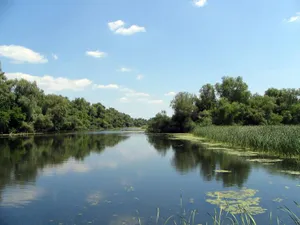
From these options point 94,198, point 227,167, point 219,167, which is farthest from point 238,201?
point 219,167

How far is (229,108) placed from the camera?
52781 millimetres

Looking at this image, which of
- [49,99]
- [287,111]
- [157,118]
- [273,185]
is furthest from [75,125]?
[273,185]

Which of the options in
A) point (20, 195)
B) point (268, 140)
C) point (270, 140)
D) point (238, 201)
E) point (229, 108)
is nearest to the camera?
point (238, 201)

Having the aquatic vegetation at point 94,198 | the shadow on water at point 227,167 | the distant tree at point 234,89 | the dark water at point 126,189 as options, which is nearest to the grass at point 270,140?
the shadow on water at point 227,167

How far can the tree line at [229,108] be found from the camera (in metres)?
53.5

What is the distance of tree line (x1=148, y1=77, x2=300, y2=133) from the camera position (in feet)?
176

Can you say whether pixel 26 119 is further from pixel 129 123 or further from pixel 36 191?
pixel 129 123

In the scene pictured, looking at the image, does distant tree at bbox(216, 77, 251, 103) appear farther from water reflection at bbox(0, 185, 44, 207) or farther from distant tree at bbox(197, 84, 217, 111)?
water reflection at bbox(0, 185, 44, 207)

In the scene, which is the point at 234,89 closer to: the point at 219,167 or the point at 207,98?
the point at 207,98

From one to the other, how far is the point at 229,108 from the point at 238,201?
4582 cm

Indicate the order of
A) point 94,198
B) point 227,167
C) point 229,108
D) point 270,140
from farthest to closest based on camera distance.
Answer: point 229,108 → point 270,140 → point 227,167 → point 94,198

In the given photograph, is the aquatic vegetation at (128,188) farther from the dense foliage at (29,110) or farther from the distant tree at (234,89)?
the distant tree at (234,89)

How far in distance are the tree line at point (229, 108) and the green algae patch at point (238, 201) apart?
41041 mm

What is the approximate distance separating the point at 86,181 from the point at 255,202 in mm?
6741
